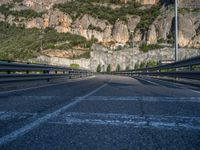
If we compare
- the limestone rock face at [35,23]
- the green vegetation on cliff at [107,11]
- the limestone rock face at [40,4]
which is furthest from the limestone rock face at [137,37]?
the limestone rock face at [40,4]

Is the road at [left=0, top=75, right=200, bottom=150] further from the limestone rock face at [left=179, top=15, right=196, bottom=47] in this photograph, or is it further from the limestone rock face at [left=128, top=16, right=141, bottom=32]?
the limestone rock face at [left=128, top=16, right=141, bottom=32]

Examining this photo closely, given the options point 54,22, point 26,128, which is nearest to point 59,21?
point 54,22

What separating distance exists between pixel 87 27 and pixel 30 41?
38178 millimetres

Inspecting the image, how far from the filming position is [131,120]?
158 inches

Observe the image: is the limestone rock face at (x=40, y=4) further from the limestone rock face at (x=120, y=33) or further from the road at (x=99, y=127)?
the road at (x=99, y=127)

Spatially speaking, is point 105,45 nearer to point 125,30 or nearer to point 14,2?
point 125,30

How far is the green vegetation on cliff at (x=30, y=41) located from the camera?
11350cm

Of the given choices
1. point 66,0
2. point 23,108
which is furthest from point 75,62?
point 23,108

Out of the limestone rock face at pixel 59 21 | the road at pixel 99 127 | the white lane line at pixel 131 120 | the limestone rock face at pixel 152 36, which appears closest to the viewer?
the road at pixel 99 127

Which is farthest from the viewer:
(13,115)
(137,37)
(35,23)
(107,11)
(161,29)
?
(107,11)

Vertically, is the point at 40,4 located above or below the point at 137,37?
above

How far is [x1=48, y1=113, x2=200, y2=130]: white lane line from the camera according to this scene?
3.70 m

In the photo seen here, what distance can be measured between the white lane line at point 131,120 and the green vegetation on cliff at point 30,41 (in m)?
105

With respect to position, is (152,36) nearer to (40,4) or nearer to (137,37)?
(137,37)
